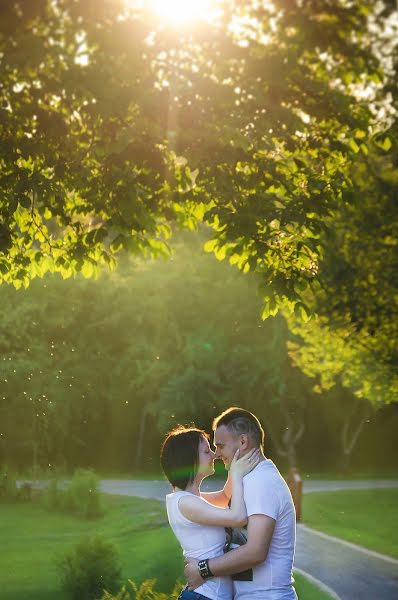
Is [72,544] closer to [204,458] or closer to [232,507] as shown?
[204,458]

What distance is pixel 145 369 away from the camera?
3619 centimetres

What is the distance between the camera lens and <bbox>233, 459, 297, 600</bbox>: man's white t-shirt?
5.09 meters

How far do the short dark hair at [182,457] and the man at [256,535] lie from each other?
5.6 inches

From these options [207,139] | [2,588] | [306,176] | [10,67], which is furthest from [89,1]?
[2,588]

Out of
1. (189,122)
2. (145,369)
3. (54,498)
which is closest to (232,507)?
(189,122)

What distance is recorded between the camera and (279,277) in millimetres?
9953

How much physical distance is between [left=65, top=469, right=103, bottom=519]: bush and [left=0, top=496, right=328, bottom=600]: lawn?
34cm

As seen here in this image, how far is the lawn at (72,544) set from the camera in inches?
680

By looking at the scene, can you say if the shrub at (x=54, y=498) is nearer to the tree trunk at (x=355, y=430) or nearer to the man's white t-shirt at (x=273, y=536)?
the tree trunk at (x=355, y=430)

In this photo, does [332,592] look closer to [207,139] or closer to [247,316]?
[207,139]

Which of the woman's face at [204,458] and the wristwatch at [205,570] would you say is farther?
the woman's face at [204,458]

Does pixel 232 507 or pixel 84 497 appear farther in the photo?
pixel 84 497

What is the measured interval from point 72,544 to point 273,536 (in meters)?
17.3

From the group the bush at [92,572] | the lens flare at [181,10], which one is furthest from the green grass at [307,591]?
the lens flare at [181,10]
